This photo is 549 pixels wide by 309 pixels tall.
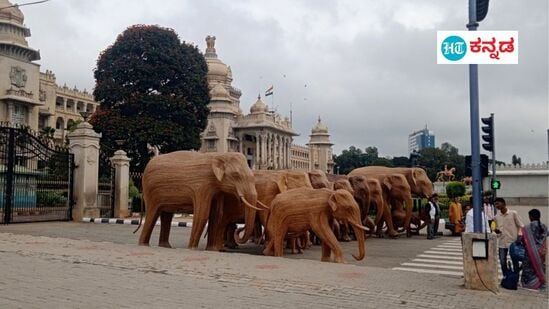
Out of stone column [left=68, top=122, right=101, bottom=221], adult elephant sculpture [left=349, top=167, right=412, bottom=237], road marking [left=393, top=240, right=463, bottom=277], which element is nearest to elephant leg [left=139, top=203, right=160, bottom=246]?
road marking [left=393, top=240, right=463, bottom=277]

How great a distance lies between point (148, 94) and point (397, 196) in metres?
23.3

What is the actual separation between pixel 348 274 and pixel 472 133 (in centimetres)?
Result: 295

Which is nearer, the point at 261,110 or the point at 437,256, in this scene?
the point at 437,256

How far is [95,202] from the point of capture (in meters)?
21.2

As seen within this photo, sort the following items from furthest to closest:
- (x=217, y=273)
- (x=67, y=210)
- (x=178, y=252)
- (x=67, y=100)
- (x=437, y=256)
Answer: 1. (x=67, y=100)
2. (x=67, y=210)
3. (x=437, y=256)
4. (x=178, y=252)
5. (x=217, y=273)

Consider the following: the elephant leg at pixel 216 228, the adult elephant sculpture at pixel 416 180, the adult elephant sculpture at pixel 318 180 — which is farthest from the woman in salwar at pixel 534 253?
the adult elephant sculpture at pixel 416 180

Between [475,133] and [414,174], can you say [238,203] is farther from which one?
[414,174]

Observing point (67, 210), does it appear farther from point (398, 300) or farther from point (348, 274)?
point (398, 300)

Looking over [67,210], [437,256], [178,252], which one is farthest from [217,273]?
[67,210]

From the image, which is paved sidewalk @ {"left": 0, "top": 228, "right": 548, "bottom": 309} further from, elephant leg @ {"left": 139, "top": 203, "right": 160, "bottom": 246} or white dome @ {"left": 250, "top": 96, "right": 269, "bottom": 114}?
white dome @ {"left": 250, "top": 96, "right": 269, "bottom": 114}

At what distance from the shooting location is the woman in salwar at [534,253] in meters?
7.82

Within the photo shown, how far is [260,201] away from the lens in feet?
41.4

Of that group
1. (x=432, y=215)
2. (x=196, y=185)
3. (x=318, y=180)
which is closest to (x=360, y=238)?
(x=196, y=185)

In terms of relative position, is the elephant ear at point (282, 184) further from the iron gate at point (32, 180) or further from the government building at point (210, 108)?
the government building at point (210, 108)
